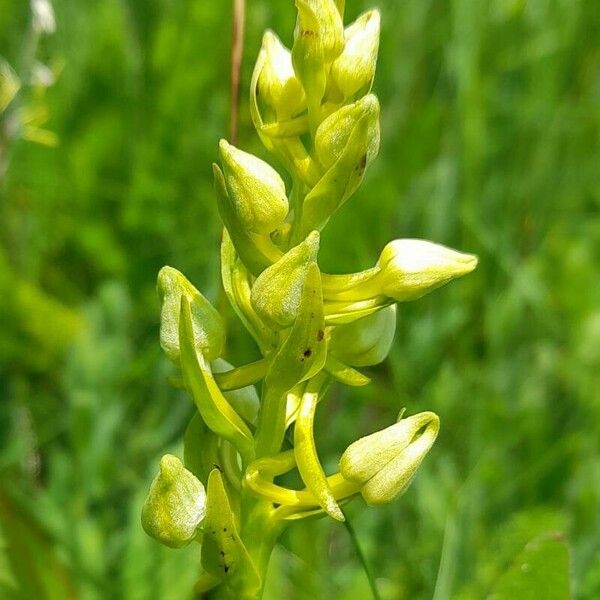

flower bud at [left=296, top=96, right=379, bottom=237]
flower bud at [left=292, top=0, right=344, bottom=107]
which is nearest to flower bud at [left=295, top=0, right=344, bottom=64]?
flower bud at [left=292, top=0, right=344, bottom=107]

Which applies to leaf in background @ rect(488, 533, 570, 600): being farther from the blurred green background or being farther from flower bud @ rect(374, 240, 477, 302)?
the blurred green background

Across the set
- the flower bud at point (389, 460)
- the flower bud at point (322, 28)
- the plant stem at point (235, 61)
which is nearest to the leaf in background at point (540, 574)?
the flower bud at point (389, 460)

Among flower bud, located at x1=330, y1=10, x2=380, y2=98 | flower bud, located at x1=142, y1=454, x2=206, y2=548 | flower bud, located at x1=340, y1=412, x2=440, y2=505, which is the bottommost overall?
flower bud, located at x1=340, y1=412, x2=440, y2=505

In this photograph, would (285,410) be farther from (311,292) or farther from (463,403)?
A: (463,403)

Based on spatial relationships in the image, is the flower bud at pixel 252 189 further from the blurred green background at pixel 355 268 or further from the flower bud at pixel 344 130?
the blurred green background at pixel 355 268

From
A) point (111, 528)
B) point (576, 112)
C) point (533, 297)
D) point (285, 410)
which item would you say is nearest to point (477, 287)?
point (533, 297)
